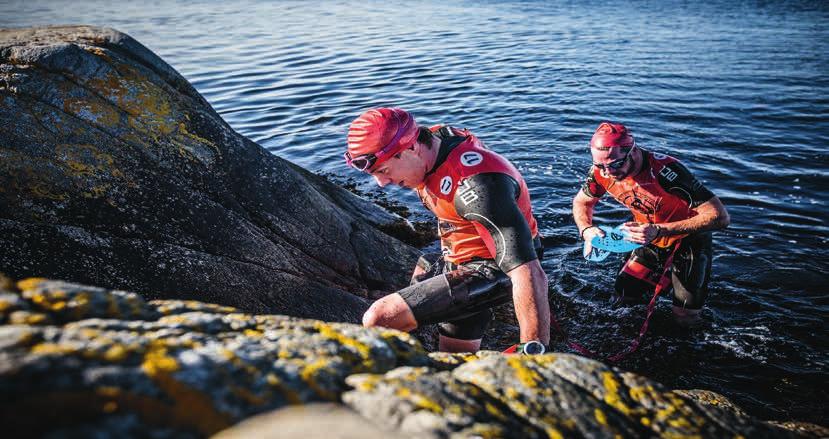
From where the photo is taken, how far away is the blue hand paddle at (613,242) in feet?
18.9

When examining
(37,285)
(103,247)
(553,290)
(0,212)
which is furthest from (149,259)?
(553,290)

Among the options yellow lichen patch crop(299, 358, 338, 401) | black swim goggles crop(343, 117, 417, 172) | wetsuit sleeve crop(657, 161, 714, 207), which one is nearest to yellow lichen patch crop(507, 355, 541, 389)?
yellow lichen patch crop(299, 358, 338, 401)

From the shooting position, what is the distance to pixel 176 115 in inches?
185

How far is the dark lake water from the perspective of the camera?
18.8 ft

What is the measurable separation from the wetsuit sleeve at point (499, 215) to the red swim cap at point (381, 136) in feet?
2.08

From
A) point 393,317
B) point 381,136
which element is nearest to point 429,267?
point 393,317

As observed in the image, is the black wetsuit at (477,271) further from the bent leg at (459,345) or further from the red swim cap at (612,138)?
the red swim cap at (612,138)

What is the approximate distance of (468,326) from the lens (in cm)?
439

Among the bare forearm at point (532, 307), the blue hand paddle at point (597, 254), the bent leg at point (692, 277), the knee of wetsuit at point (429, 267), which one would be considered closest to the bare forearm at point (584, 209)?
the blue hand paddle at point (597, 254)

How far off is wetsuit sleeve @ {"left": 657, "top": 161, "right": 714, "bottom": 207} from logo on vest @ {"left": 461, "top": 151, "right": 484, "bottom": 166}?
2990mm

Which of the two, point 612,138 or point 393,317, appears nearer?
point 393,317

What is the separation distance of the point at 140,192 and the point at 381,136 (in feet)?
7.42

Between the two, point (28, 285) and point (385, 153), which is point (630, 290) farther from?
point (28, 285)

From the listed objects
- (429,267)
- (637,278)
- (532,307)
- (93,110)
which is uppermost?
(93,110)
